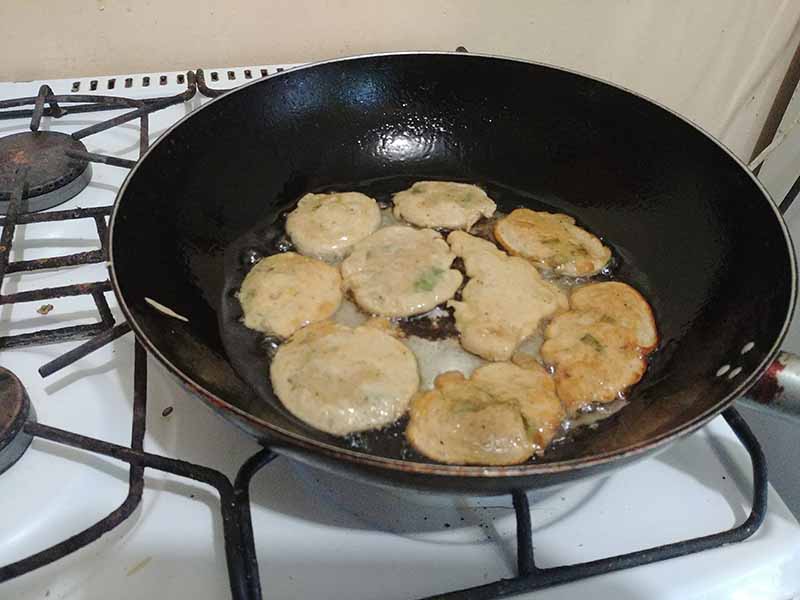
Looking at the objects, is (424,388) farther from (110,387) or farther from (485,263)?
(110,387)

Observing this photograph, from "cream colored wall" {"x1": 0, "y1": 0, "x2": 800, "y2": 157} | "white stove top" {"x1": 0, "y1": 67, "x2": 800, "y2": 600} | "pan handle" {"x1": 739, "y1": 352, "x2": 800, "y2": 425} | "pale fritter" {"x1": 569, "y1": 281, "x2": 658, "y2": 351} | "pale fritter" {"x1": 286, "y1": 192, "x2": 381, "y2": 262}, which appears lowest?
"white stove top" {"x1": 0, "y1": 67, "x2": 800, "y2": 600}

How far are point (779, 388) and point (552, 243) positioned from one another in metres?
0.38

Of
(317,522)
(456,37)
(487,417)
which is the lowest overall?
(317,522)

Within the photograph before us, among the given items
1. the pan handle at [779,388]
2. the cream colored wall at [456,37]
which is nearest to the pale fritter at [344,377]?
the pan handle at [779,388]

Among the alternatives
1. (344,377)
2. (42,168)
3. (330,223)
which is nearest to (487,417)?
(344,377)

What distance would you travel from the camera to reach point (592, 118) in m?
0.95

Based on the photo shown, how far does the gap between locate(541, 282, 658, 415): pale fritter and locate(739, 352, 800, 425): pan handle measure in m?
0.16

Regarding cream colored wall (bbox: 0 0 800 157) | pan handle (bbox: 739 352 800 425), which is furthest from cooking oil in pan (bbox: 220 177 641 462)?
cream colored wall (bbox: 0 0 800 157)

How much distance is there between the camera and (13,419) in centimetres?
61

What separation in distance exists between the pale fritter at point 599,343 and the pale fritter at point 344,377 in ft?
0.55

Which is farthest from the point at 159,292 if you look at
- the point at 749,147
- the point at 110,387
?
the point at 749,147

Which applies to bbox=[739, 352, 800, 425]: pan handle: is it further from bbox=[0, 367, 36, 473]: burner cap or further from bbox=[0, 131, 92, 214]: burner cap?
bbox=[0, 131, 92, 214]: burner cap

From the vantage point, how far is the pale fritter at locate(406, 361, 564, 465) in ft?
2.08

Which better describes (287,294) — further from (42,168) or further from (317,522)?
(42,168)
